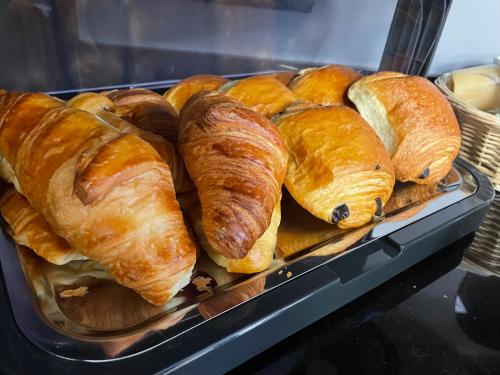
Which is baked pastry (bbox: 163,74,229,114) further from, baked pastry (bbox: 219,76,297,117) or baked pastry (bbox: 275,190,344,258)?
baked pastry (bbox: 275,190,344,258)

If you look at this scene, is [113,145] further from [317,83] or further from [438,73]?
[438,73]

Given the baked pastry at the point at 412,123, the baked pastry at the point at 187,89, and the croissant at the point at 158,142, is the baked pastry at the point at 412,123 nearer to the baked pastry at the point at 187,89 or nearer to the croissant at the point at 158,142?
the baked pastry at the point at 187,89

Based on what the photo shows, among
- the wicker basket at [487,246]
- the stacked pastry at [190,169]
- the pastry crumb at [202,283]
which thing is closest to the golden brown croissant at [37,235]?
the stacked pastry at [190,169]

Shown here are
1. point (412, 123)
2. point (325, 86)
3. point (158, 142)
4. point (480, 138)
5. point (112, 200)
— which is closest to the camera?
point (112, 200)

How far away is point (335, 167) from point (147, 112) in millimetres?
318

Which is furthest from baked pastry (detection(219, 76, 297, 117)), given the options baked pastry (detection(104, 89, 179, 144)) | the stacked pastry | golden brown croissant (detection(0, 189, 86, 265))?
golden brown croissant (detection(0, 189, 86, 265))

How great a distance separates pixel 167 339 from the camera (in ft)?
1.60

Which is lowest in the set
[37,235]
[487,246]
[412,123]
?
[487,246]

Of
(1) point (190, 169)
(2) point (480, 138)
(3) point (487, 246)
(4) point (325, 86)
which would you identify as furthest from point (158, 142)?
(2) point (480, 138)

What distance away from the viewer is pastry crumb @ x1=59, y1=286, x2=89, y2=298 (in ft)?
1.82

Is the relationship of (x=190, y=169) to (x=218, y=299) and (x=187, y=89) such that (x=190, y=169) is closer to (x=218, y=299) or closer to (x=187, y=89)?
(x=218, y=299)

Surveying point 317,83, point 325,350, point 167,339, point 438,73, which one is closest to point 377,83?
point 317,83

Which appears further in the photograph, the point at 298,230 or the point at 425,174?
the point at 425,174

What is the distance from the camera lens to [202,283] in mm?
598
